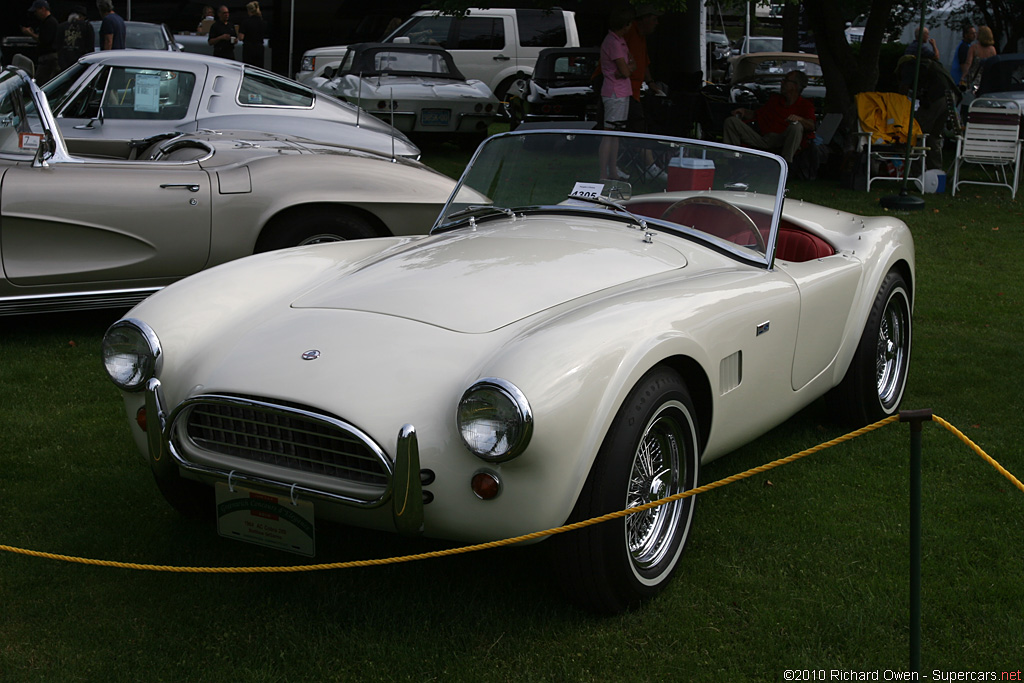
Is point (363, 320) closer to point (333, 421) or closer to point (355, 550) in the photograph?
point (333, 421)

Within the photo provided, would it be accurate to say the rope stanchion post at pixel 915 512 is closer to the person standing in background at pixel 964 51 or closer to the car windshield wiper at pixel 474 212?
the car windshield wiper at pixel 474 212

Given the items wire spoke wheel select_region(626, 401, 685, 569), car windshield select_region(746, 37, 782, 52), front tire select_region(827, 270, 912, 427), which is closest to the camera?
wire spoke wheel select_region(626, 401, 685, 569)

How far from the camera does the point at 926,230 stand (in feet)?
30.1

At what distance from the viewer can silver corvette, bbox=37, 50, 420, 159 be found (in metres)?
7.73

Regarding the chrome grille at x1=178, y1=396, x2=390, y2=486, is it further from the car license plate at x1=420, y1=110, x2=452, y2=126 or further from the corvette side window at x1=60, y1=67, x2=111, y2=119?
the car license plate at x1=420, y1=110, x2=452, y2=126

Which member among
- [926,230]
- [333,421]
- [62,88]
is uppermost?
[62,88]

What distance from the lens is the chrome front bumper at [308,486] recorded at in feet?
8.29

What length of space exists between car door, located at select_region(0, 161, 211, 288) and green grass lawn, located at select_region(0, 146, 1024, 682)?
1164mm

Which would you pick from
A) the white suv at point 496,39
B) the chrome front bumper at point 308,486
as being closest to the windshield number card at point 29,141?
the chrome front bumper at point 308,486

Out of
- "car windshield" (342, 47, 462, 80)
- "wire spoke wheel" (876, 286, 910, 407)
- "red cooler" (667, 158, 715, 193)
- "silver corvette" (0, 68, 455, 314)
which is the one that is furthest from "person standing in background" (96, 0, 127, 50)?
"wire spoke wheel" (876, 286, 910, 407)

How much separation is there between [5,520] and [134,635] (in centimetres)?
96

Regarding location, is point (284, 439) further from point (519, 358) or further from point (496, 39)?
point (496, 39)

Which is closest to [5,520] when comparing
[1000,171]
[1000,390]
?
[1000,390]

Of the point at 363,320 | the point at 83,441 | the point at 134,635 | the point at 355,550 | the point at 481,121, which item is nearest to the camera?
the point at 134,635
